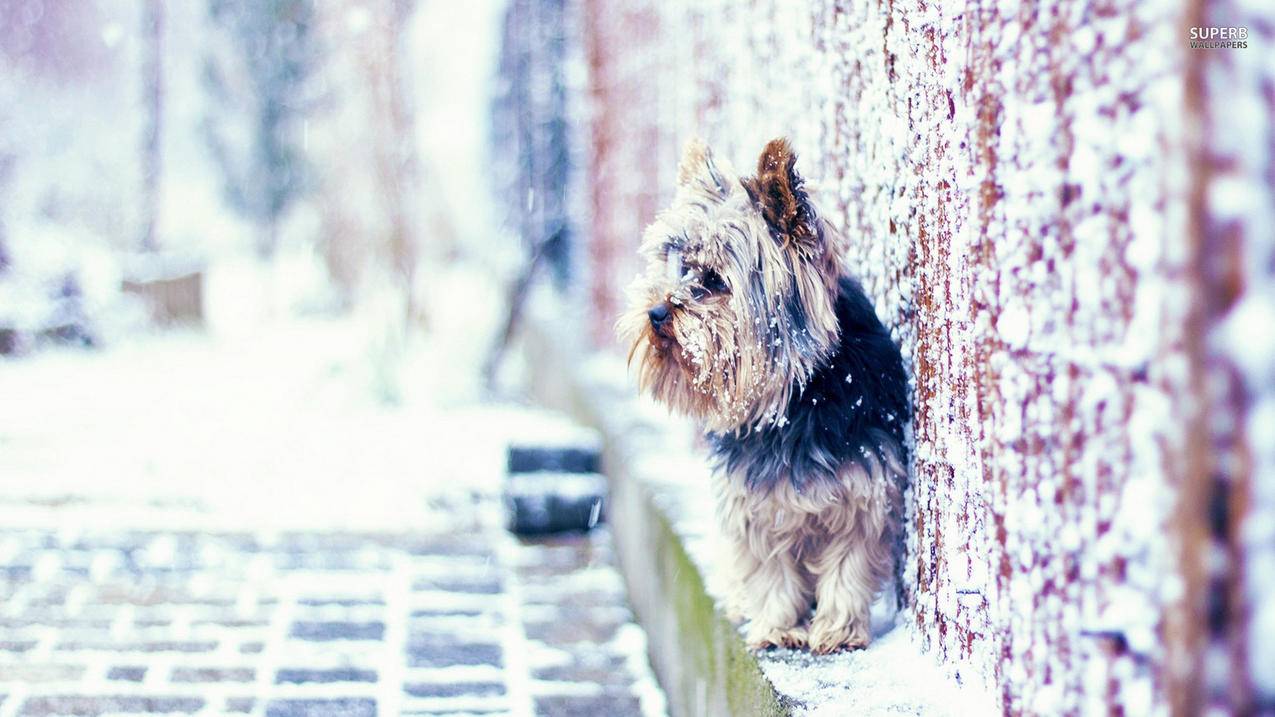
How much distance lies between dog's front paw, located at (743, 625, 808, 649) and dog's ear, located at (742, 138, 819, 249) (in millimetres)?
1020

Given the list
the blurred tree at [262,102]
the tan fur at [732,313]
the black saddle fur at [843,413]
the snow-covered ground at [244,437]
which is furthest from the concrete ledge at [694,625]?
A: the blurred tree at [262,102]

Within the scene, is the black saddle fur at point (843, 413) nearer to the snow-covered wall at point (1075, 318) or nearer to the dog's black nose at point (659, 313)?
the snow-covered wall at point (1075, 318)

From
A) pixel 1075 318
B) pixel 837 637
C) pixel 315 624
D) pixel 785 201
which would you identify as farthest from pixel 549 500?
pixel 1075 318

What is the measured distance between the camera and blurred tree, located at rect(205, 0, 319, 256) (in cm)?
2100

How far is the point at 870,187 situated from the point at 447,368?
24.0ft

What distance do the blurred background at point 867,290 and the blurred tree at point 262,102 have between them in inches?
12.1

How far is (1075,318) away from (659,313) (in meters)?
1.34

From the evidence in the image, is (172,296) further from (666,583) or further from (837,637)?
(837,637)

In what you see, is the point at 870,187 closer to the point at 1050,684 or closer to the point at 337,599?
the point at 1050,684

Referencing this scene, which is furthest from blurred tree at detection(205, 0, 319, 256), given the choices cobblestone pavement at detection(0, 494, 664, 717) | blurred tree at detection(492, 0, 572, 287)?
cobblestone pavement at detection(0, 494, 664, 717)

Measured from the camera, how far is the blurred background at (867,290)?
5.22 ft

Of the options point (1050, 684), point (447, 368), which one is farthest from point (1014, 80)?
point (447, 368)

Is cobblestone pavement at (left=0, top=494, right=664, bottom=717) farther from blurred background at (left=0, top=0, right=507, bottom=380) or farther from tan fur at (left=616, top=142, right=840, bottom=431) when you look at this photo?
blurred background at (left=0, top=0, right=507, bottom=380)

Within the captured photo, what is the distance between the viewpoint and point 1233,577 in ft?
5.10
